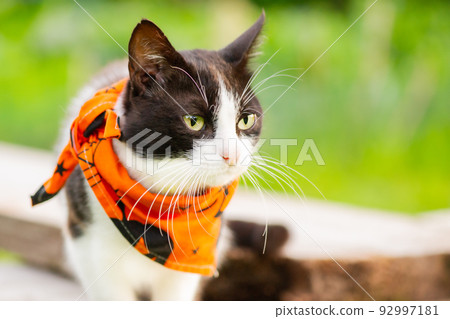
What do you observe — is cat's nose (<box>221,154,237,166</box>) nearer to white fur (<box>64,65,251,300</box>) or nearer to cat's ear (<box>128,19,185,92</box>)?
white fur (<box>64,65,251,300</box>)

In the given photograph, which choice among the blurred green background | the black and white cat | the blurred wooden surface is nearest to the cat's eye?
the black and white cat

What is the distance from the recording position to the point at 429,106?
281 cm

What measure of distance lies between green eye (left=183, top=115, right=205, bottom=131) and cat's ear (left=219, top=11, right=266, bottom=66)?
0.17 meters

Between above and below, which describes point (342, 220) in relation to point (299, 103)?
below

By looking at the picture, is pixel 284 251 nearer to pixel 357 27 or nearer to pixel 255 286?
pixel 255 286

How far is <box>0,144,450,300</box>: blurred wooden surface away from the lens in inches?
57.5

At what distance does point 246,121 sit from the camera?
1.07 metres

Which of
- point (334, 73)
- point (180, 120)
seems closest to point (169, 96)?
point (180, 120)

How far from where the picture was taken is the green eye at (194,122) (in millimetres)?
981

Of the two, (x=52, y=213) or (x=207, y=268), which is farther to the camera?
(x=52, y=213)

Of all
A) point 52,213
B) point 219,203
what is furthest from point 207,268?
point 52,213

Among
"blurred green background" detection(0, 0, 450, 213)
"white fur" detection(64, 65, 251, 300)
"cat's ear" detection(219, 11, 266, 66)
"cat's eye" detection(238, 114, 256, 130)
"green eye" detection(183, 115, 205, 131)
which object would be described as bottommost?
"white fur" detection(64, 65, 251, 300)

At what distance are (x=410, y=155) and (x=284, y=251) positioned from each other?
4.71 ft

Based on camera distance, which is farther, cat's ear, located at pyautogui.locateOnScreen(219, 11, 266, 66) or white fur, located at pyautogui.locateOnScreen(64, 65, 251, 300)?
cat's ear, located at pyautogui.locateOnScreen(219, 11, 266, 66)
